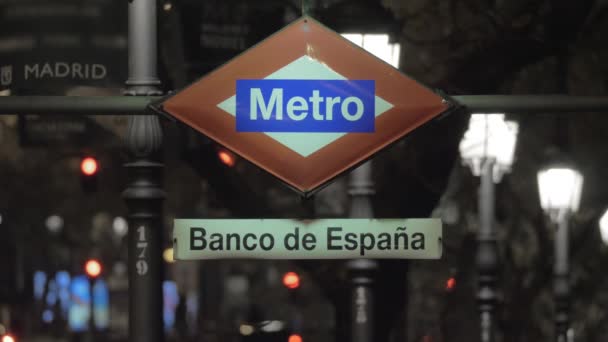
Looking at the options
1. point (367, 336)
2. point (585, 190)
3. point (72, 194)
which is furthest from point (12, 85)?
point (72, 194)

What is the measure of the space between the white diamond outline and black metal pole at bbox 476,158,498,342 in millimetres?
11441

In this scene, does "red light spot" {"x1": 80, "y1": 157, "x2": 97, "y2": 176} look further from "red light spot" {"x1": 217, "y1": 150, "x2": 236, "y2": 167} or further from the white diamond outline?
the white diamond outline

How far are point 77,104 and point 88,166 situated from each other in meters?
10.7

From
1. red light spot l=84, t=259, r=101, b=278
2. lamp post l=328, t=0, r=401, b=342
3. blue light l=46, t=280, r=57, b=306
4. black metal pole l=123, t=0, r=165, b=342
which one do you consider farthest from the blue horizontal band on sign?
blue light l=46, t=280, r=57, b=306

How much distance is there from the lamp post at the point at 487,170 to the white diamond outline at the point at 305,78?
1127 cm

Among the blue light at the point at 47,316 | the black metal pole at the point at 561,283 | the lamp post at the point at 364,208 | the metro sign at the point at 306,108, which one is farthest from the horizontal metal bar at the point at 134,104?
the blue light at the point at 47,316

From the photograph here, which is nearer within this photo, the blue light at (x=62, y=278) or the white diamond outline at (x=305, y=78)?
the white diamond outline at (x=305, y=78)

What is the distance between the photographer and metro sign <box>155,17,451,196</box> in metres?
6.71

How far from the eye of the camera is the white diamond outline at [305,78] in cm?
671

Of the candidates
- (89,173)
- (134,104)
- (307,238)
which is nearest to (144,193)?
(134,104)

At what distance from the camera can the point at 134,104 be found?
6.96 m

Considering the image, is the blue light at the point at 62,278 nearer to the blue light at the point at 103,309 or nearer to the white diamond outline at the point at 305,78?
the blue light at the point at 103,309

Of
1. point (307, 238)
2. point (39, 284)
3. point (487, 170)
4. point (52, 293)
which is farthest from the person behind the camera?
point (52, 293)

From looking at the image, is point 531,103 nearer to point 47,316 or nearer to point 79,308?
point 79,308
